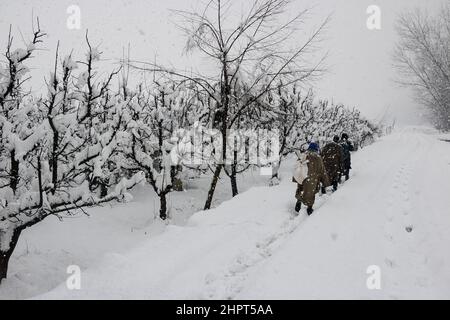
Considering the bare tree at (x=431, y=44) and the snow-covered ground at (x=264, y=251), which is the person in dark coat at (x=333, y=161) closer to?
the snow-covered ground at (x=264, y=251)

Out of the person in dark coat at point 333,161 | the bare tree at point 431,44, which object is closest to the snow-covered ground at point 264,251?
the person in dark coat at point 333,161

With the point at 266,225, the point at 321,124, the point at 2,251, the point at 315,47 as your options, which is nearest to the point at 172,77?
the point at 315,47

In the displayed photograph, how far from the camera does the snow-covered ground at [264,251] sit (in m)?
4.67

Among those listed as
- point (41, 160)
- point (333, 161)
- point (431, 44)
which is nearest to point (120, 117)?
point (41, 160)

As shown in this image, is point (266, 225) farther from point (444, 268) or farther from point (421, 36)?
point (421, 36)

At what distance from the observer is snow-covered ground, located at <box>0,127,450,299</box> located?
4668 mm

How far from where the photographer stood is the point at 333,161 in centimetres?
1187

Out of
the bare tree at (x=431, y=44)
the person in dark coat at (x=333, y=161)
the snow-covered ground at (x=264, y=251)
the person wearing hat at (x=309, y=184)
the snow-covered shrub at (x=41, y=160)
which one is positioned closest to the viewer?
the snow-covered ground at (x=264, y=251)

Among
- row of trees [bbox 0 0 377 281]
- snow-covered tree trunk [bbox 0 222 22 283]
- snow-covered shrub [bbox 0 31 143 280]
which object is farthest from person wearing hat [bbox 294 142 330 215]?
snow-covered tree trunk [bbox 0 222 22 283]

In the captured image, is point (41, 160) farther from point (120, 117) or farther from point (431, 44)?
point (431, 44)

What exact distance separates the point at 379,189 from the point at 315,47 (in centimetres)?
498

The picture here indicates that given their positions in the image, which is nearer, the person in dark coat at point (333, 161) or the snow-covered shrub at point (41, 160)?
the snow-covered shrub at point (41, 160)

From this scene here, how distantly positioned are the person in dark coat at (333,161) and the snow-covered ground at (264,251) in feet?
1.52

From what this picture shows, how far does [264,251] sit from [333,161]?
6752mm
